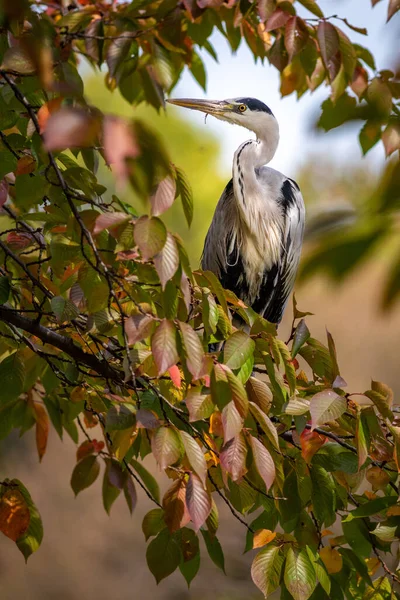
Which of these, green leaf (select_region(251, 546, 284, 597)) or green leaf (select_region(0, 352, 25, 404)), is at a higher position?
green leaf (select_region(0, 352, 25, 404))

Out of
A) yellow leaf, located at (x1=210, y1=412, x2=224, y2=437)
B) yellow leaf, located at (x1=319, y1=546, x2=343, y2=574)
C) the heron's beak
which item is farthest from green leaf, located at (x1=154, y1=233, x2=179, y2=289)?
the heron's beak

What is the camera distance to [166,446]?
907 mm

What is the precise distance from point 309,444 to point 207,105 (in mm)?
1493

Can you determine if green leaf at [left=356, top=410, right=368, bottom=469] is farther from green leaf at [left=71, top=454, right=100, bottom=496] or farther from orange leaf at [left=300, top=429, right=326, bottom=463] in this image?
green leaf at [left=71, top=454, right=100, bottom=496]

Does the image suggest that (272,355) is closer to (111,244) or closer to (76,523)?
(111,244)

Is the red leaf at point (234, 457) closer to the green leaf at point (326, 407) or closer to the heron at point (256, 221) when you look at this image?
the green leaf at point (326, 407)

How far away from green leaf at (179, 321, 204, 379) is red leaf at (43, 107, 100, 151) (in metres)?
0.41

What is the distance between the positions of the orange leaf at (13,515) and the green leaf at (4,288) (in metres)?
0.35

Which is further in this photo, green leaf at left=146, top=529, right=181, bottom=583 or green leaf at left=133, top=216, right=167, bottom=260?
green leaf at left=146, top=529, right=181, bottom=583

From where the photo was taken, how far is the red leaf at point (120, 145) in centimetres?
46

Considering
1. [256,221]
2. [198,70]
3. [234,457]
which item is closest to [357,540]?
[234,457]

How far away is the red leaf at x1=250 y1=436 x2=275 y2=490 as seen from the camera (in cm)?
97

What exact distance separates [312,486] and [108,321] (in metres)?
0.40

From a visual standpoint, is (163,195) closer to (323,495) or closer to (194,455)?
(194,455)
